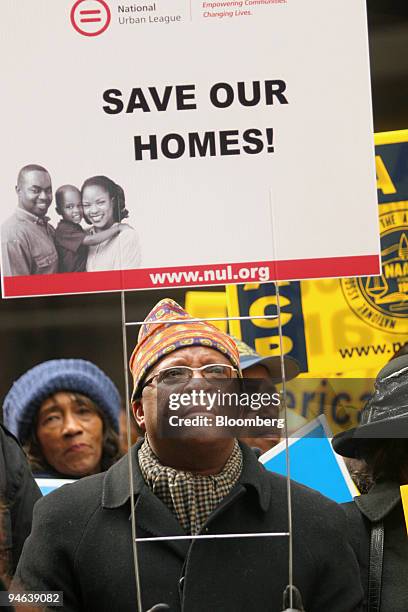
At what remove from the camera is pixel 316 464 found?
6.99ft

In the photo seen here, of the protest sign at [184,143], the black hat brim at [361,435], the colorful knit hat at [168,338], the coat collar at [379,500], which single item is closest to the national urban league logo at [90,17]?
the protest sign at [184,143]

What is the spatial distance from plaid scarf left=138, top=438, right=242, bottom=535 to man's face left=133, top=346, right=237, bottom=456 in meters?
0.07

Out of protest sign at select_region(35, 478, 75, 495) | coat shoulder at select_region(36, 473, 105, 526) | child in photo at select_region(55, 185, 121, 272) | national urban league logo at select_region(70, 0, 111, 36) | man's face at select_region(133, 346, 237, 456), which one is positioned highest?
national urban league logo at select_region(70, 0, 111, 36)

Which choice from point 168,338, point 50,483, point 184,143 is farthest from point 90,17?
point 50,483

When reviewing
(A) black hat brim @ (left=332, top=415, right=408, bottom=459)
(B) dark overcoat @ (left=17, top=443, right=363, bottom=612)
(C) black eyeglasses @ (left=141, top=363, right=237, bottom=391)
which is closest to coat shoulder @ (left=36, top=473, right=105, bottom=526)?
(B) dark overcoat @ (left=17, top=443, right=363, bottom=612)

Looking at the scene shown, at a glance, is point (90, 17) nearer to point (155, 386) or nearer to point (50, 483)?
point (155, 386)

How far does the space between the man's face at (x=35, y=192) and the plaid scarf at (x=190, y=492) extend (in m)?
0.65

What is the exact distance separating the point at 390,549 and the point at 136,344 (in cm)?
72

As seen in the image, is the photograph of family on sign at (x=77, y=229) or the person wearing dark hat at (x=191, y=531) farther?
the photograph of family on sign at (x=77, y=229)

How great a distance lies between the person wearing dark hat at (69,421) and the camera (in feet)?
7.07

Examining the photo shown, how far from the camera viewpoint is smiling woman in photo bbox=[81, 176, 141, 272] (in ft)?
7.12

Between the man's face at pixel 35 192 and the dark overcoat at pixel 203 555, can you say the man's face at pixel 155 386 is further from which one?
the man's face at pixel 35 192

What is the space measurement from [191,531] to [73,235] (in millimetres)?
708

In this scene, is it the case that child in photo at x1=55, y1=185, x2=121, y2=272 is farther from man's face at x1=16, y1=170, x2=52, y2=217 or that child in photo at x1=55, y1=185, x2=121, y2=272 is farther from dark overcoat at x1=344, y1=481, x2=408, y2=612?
dark overcoat at x1=344, y1=481, x2=408, y2=612
